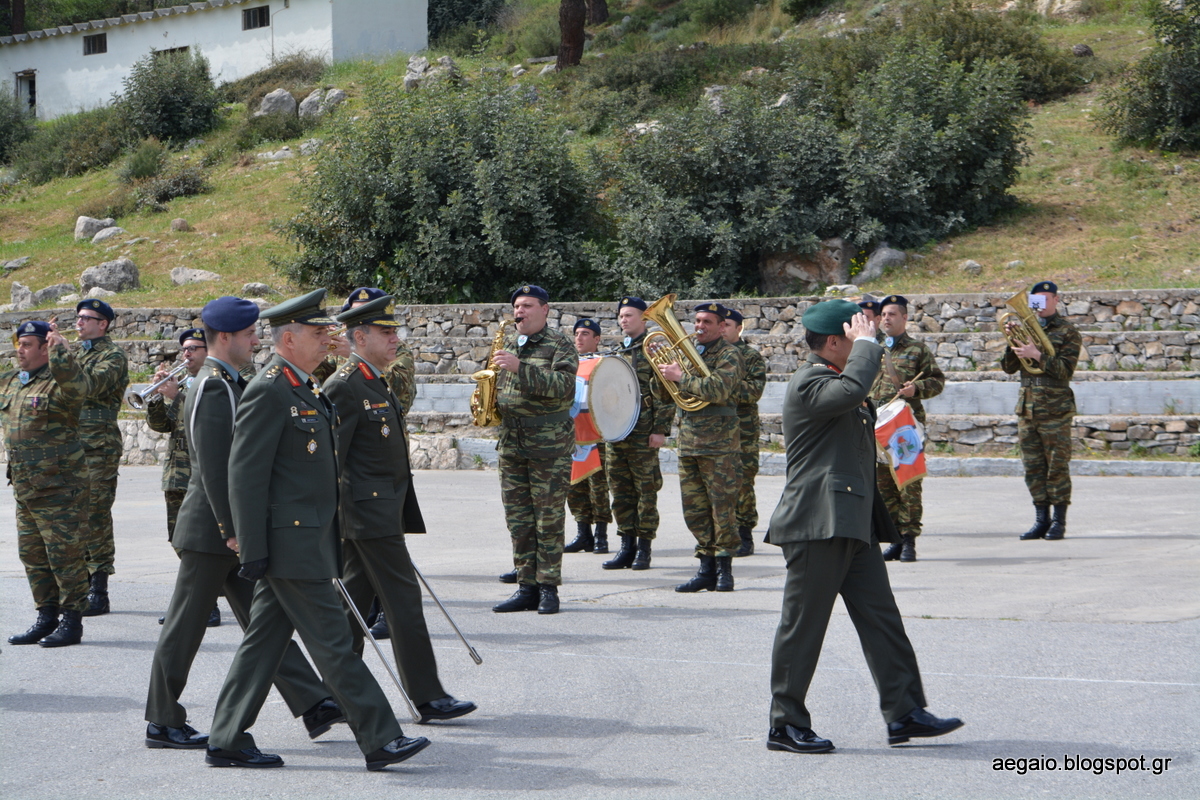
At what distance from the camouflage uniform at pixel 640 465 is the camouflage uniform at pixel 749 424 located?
0.72 m

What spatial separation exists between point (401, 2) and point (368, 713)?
36524 millimetres

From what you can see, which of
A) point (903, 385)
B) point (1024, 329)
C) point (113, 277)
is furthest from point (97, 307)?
point (113, 277)

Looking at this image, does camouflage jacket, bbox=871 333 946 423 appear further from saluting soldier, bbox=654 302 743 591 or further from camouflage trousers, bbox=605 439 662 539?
camouflage trousers, bbox=605 439 662 539

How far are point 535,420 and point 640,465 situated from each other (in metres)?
2.19

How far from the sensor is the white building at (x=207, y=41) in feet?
117

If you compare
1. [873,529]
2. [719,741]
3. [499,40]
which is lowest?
[719,741]

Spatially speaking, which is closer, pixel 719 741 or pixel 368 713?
pixel 368 713

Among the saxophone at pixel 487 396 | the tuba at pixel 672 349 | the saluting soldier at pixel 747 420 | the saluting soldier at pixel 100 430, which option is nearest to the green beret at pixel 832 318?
the tuba at pixel 672 349

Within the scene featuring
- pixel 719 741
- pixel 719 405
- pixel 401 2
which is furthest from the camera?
pixel 401 2

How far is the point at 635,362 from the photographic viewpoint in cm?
1016

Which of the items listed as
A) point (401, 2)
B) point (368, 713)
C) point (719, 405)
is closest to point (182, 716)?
point (368, 713)

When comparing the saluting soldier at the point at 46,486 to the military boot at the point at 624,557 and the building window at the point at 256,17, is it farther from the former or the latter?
the building window at the point at 256,17

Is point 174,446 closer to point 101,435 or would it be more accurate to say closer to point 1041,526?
point 101,435

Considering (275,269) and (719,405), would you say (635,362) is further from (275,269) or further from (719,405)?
(275,269)
